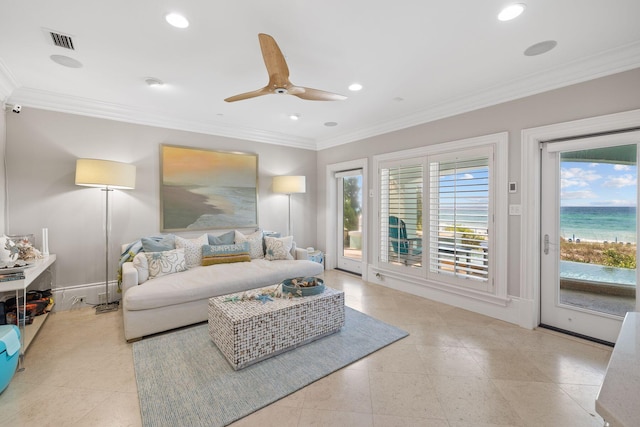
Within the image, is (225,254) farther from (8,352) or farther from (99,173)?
(8,352)

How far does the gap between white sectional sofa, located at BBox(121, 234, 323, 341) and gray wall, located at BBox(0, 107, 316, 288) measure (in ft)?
2.81

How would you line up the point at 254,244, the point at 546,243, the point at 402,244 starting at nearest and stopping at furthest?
the point at 546,243 → the point at 402,244 → the point at 254,244

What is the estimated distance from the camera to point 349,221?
18.8 ft

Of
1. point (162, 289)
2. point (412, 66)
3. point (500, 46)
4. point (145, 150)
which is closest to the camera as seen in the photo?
point (500, 46)

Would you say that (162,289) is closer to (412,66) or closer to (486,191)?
(412,66)

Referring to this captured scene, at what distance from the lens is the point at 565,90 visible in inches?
110

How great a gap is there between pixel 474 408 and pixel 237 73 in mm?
3398

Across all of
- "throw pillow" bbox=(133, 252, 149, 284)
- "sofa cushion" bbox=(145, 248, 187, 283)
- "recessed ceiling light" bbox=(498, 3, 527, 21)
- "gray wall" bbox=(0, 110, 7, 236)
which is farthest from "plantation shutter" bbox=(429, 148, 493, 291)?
"gray wall" bbox=(0, 110, 7, 236)

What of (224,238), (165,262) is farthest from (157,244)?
(224,238)

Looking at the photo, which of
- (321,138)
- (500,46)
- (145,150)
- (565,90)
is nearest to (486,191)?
(565,90)

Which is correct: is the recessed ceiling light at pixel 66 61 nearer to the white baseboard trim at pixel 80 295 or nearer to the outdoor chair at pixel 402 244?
the white baseboard trim at pixel 80 295

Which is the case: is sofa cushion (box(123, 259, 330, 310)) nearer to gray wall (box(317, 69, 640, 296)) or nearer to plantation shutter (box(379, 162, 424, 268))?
plantation shutter (box(379, 162, 424, 268))

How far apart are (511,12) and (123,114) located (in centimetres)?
440

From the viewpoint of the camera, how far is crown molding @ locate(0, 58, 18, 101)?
278 centimetres
